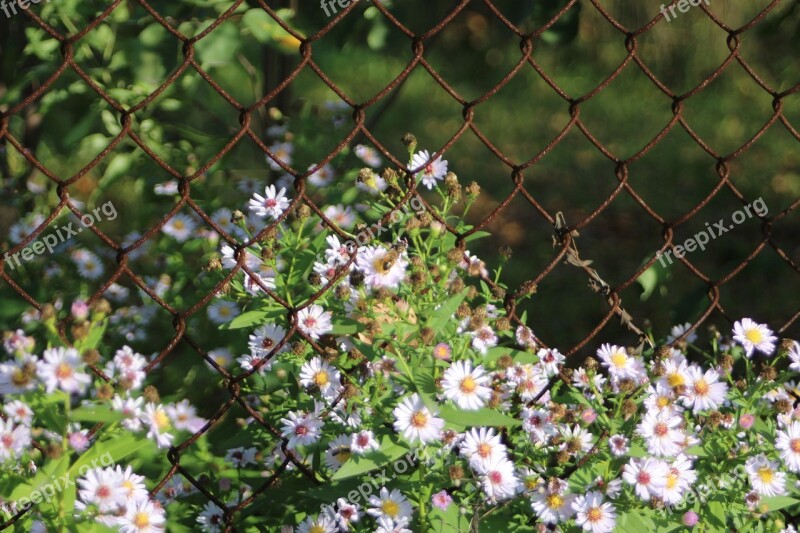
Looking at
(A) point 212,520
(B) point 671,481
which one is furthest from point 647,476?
(A) point 212,520

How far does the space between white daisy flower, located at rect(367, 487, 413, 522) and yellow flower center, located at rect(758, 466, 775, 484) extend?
0.52 meters

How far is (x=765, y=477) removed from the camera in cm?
154

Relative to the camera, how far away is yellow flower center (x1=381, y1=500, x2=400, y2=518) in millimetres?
1428

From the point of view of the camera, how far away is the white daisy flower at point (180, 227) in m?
2.16

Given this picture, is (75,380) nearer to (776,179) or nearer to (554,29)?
(554,29)

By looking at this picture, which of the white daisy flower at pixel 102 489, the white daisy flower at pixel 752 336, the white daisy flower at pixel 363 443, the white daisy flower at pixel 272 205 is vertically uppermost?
the white daisy flower at pixel 752 336

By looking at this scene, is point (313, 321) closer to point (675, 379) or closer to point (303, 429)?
point (303, 429)

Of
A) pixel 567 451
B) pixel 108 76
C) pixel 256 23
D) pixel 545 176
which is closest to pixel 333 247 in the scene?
pixel 567 451

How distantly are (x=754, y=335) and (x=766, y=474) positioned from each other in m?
0.23

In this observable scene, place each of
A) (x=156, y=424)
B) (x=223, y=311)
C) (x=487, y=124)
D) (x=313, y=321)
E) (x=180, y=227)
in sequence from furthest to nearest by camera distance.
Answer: (x=487, y=124)
(x=180, y=227)
(x=223, y=311)
(x=313, y=321)
(x=156, y=424)

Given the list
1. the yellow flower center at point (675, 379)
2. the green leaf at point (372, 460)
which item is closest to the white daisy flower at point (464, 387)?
the green leaf at point (372, 460)

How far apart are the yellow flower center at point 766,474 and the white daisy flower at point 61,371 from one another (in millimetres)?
970

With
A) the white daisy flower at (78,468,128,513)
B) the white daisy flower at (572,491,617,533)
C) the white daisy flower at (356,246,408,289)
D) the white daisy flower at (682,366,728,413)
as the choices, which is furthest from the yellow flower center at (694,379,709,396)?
the white daisy flower at (78,468,128,513)

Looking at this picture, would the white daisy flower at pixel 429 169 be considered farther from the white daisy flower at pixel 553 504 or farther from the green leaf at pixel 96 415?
the green leaf at pixel 96 415
